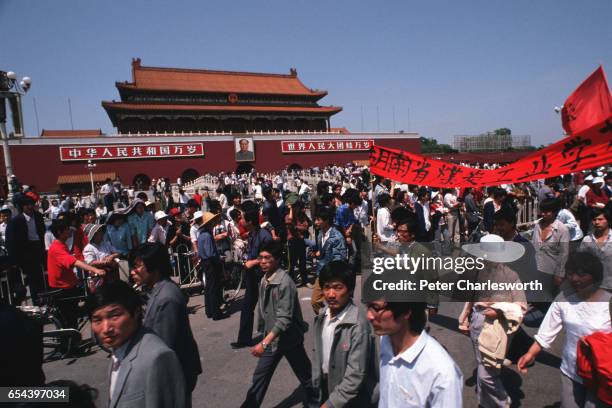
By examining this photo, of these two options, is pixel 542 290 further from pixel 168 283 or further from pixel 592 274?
pixel 168 283

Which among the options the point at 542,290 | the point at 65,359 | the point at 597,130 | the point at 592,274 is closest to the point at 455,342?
the point at 542,290

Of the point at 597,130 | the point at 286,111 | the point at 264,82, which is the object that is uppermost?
the point at 264,82

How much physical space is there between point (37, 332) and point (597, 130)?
12.5ft

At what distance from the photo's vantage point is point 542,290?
9.22 feet

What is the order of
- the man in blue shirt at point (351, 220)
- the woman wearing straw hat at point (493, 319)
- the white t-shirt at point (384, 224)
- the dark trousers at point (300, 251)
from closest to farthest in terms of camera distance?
the woman wearing straw hat at point (493, 319) < the white t-shirt at point (384, 224) < the man in blue shirt at point (351, 220) < the dark trousers at point (300, 251)

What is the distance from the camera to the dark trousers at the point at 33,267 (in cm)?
538

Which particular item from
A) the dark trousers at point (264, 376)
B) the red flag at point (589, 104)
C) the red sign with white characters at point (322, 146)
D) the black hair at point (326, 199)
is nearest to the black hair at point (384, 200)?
the black hair at point (326, 199)

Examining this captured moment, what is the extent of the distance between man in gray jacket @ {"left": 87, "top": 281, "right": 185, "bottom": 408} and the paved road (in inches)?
60.0

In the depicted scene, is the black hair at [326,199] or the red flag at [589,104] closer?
the red flag at [589,104]

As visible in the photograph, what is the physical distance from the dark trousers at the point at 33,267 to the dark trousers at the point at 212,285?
9.04ft

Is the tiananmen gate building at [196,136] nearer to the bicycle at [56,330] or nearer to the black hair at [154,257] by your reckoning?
the bicycle at [56,330]

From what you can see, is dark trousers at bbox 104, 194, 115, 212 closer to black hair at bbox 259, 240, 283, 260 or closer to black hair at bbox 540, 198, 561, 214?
black hair at bbox 259, 240, 283, 260

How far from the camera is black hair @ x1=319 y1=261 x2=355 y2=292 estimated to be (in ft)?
6.54

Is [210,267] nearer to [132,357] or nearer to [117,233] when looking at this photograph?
[117,233]
